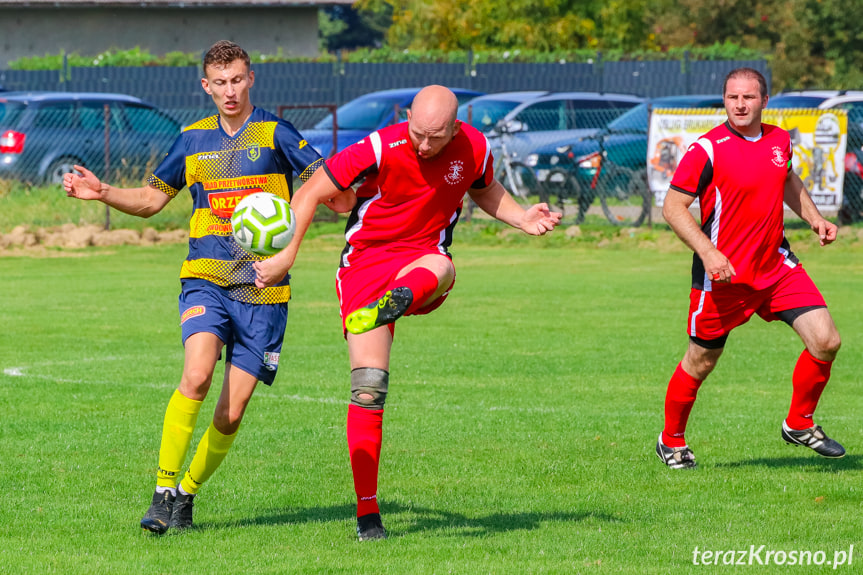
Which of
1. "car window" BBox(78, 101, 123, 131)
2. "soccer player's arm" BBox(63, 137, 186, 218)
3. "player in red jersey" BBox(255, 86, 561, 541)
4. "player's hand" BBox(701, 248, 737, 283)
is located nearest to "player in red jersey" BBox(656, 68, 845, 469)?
"player's hand" BBox(701, 248, 737, 283)

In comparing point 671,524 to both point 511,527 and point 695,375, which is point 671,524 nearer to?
point 511,527

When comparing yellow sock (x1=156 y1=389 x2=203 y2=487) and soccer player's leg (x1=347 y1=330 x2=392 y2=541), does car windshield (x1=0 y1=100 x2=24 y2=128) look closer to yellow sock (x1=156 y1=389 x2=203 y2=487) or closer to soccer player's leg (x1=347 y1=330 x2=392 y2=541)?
yellow sock (x1=156 y1=389 x2=203 y2=487)

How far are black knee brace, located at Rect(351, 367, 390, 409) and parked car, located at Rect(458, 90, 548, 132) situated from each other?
17.8m

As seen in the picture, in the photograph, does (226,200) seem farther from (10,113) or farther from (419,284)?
(10,113)

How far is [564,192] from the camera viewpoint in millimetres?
22281

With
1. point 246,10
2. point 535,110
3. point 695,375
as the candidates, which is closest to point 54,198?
point 535,110

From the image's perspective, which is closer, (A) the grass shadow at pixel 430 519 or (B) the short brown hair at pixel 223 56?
(B) the short brown hair at pixel 223 56

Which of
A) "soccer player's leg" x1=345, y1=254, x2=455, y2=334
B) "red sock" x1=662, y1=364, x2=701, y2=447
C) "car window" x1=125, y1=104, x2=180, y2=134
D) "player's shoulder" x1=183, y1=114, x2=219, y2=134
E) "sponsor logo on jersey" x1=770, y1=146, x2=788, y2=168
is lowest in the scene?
"red sock" x1=662, y1=364, x2=701, y2=447

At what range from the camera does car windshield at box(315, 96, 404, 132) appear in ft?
81.7

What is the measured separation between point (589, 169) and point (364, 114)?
5.20 m

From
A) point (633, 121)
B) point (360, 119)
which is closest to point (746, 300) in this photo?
point (633, 121)

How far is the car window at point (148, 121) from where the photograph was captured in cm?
2428

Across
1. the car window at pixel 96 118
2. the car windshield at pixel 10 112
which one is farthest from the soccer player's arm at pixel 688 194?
the car windshield at pixel 10 112

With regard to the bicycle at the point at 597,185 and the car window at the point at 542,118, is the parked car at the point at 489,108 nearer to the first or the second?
the car window at the point at 542,118
